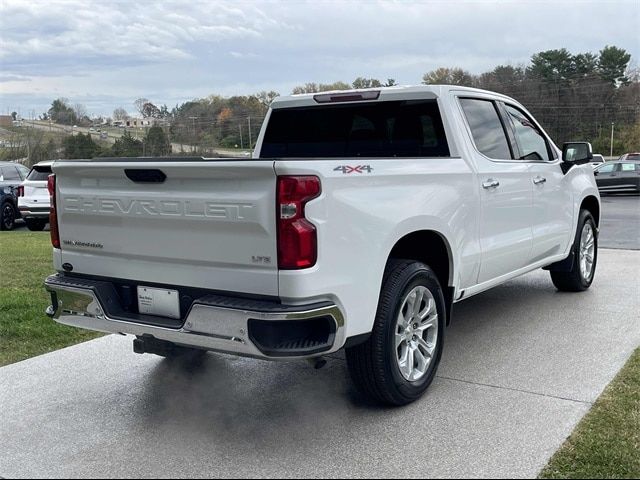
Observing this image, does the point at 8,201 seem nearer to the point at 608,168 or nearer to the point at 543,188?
the point at 543,188

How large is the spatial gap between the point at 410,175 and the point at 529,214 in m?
2.00

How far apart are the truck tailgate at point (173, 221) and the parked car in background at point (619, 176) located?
87.2 feet

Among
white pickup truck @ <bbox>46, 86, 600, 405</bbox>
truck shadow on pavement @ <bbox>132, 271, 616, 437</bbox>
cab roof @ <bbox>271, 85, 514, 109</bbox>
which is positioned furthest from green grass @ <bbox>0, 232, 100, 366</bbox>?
cab roof @ <bbox>271, 85, 514, 109</bbox>

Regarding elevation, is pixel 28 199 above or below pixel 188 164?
below

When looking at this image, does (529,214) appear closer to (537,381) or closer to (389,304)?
(537,381)

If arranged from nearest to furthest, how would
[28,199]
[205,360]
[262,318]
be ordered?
[262,318] < [205,360] < [28,199]

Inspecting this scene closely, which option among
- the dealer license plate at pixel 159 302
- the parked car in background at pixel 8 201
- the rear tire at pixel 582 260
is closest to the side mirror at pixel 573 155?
the rear tire at pixel 582 260

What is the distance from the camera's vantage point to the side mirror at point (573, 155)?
630cm

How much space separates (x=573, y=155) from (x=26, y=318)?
5.42 m

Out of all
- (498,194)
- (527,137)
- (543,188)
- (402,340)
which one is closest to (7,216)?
(527,137)

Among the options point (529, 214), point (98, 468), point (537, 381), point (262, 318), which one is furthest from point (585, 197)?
point (98, 468)

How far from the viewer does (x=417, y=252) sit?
4.45m

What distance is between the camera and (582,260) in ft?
22.7

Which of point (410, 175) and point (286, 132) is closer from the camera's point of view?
point (410, 175)
